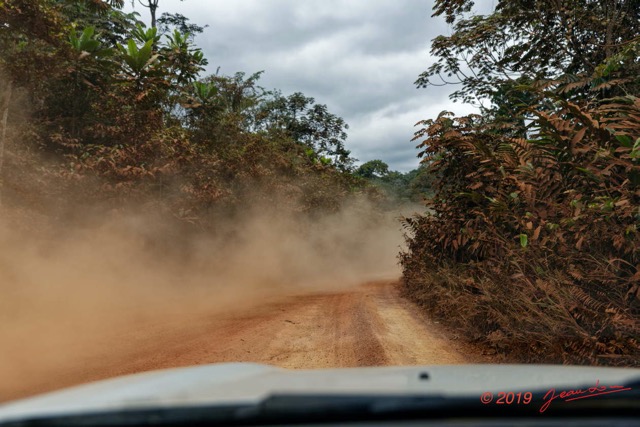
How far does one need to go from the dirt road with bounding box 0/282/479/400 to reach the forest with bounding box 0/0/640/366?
93cm

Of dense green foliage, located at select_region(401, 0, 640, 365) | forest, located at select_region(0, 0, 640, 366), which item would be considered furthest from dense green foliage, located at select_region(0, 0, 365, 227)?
dense green foliage, located at select_region(401, 0, 640, 365)

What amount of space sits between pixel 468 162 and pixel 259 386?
8050mm

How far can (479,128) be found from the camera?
30.5ft

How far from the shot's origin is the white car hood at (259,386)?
4.99 feet

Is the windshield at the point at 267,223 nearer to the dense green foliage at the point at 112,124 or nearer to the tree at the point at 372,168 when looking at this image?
the dense green foliage at the point at 112,124

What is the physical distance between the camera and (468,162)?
8938 millimetres

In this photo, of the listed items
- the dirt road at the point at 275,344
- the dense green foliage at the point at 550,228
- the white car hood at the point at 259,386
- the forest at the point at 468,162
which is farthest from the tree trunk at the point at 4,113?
the white car hood at the point at 259,386

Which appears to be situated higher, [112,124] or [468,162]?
[112,124]

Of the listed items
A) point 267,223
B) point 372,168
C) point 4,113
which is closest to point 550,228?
point 4,113

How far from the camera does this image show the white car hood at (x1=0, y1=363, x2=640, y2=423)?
152 cm

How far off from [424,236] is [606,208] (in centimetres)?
696
